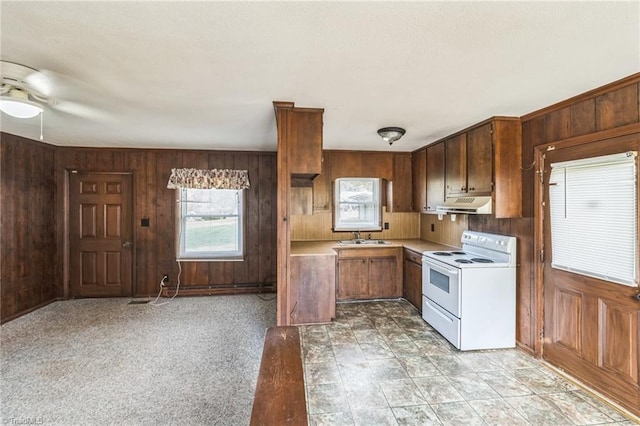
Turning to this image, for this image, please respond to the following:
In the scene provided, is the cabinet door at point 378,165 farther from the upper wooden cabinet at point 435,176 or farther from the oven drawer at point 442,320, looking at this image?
the oven drawer at point 442,320

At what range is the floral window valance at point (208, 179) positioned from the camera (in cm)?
468

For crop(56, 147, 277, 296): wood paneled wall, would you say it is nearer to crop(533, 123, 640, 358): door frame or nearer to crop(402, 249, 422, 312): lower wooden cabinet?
crop(402, 249, 422, 312): lower wooden cabinet

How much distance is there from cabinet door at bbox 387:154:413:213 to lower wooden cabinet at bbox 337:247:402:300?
775mm

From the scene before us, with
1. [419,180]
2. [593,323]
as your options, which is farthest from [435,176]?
[593,323]

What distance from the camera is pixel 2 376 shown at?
8.28 feet

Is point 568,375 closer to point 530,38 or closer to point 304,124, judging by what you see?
point 530,38

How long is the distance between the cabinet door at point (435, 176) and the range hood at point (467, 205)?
8.9 inches

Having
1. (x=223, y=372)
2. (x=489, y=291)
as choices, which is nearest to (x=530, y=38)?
(x=489, y=291)

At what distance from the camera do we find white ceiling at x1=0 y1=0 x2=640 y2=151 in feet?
4.40

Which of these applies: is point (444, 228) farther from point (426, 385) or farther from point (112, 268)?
point (112, 268)

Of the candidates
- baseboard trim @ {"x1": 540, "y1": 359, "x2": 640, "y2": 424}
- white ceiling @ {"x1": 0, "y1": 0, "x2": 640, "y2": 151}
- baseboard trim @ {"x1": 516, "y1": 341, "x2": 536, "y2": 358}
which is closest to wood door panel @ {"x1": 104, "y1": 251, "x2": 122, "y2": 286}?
white ceiling @ {"x1": 0, "y1": 0, "x2": 640, "y2": 151}

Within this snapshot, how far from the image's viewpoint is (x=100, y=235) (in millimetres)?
4629

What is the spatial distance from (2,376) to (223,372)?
1.93m

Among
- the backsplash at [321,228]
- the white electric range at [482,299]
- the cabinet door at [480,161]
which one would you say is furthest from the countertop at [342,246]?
the cabinet door at [480,161]
